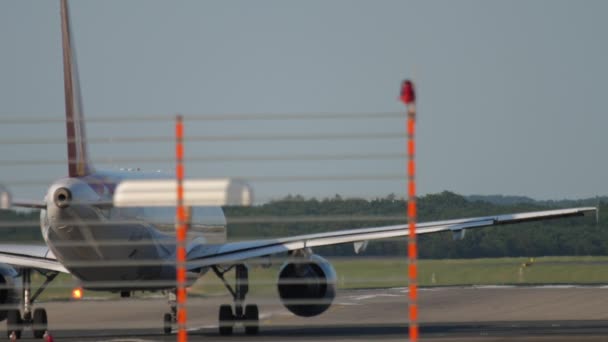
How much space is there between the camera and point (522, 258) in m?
59.5

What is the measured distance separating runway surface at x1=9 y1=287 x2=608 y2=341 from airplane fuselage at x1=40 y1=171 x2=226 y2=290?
1085 millimetres

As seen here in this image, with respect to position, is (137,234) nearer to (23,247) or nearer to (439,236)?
(23,247)

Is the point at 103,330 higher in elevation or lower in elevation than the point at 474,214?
lower

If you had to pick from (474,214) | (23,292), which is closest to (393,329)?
(23,292)

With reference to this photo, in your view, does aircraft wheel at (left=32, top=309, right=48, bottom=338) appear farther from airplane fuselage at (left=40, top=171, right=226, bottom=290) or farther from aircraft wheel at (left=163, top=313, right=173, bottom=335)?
aircraft wheel at (left=163, top=313, right=173, bottom=335)

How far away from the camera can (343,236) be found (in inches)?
1041

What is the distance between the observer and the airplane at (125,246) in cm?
2338

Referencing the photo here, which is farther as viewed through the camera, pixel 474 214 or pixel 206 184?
pixel 474 214

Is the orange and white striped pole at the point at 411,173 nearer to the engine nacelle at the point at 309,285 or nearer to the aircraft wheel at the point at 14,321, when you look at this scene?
the engine nacelle at the point at 309,285

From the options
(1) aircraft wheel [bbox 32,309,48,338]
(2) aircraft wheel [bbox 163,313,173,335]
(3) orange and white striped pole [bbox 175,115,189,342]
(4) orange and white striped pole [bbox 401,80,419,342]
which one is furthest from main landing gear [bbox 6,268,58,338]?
(4) orange and white striped pole [bbox 401,80,419,342]

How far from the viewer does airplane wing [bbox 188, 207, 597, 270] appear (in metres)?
24.8

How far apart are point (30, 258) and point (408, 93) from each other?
18.3 metres

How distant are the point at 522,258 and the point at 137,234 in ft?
118

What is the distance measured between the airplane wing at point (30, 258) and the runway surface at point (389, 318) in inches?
57.1
